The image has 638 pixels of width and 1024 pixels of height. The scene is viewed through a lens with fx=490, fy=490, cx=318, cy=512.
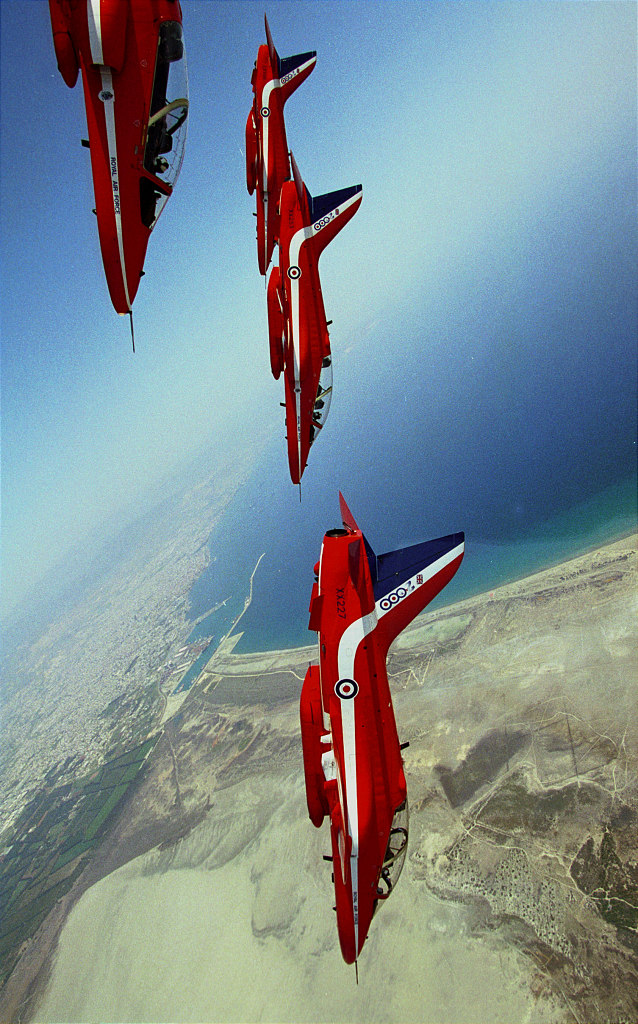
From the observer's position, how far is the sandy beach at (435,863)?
814 cm

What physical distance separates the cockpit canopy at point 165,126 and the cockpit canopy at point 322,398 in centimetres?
284

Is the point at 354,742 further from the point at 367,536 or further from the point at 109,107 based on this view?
the point at 367,536

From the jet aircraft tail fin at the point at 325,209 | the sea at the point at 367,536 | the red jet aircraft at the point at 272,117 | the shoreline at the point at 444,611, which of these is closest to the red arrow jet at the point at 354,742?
the jet aircraft tail fin at the point at 325,209

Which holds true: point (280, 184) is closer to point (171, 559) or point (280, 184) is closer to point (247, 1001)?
point (247, 1001)

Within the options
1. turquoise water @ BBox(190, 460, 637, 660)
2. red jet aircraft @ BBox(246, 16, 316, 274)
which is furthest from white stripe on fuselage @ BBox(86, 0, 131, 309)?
turquoise water @ BBox(190, 460, 637, 660)

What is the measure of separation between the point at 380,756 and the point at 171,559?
3897 centimetres

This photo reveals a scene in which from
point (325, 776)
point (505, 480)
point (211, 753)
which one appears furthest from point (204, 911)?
point (505, 480)

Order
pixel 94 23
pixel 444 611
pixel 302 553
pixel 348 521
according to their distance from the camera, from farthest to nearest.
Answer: pixel 302 553
pixel 444 611
pixel 348 521
pixel 94 23

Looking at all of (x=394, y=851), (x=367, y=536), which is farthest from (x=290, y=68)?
(x=367, y=536)

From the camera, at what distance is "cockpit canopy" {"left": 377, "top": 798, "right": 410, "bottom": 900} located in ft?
14.2

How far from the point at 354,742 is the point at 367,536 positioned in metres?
24.7

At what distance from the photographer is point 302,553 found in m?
28.9

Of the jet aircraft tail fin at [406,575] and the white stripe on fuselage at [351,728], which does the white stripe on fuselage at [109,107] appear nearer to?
the jet aircraft tail fin at [406,575]

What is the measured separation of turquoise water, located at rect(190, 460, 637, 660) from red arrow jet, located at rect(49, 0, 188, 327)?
12.6 m
